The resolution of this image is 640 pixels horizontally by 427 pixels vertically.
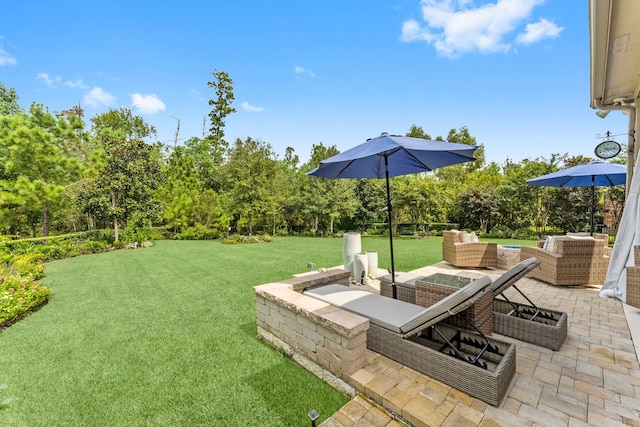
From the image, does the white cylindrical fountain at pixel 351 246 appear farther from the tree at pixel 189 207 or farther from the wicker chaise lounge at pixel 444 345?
the tree at pixel 189 207

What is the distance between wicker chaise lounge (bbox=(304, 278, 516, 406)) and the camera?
78.7 inches

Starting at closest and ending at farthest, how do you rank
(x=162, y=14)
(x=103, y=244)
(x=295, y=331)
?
(x=295, y=331), (x=162, y=14), (x=103, y=244)

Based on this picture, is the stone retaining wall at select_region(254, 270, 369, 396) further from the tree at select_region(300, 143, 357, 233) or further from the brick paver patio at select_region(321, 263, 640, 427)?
the tree at select_region(300, 143, 357, 233)

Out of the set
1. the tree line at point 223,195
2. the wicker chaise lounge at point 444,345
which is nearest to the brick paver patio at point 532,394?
the wicker chaise lounge at point 444,345

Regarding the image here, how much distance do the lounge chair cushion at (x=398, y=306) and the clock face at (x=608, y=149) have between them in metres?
7.23

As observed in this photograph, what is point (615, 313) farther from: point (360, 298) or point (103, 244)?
point (103, 244)

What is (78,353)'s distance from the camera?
325 centimetres

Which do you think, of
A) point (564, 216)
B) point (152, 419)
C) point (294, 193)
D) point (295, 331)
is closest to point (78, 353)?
point (152, 419)

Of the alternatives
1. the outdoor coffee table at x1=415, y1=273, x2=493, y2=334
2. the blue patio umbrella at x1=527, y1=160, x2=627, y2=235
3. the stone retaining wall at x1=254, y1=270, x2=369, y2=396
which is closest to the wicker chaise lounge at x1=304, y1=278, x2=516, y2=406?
the outdoor coffee table at x1=415, y1=273, x2=493, y2=334

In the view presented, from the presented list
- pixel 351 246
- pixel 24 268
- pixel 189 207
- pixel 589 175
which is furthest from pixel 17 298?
Result: pixel 189 207

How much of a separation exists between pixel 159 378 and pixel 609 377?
A: 4112mm

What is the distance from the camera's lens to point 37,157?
11305 millimetres

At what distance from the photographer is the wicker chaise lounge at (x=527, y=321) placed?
2785mm

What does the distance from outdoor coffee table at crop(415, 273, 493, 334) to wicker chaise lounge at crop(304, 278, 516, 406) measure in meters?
0.10
